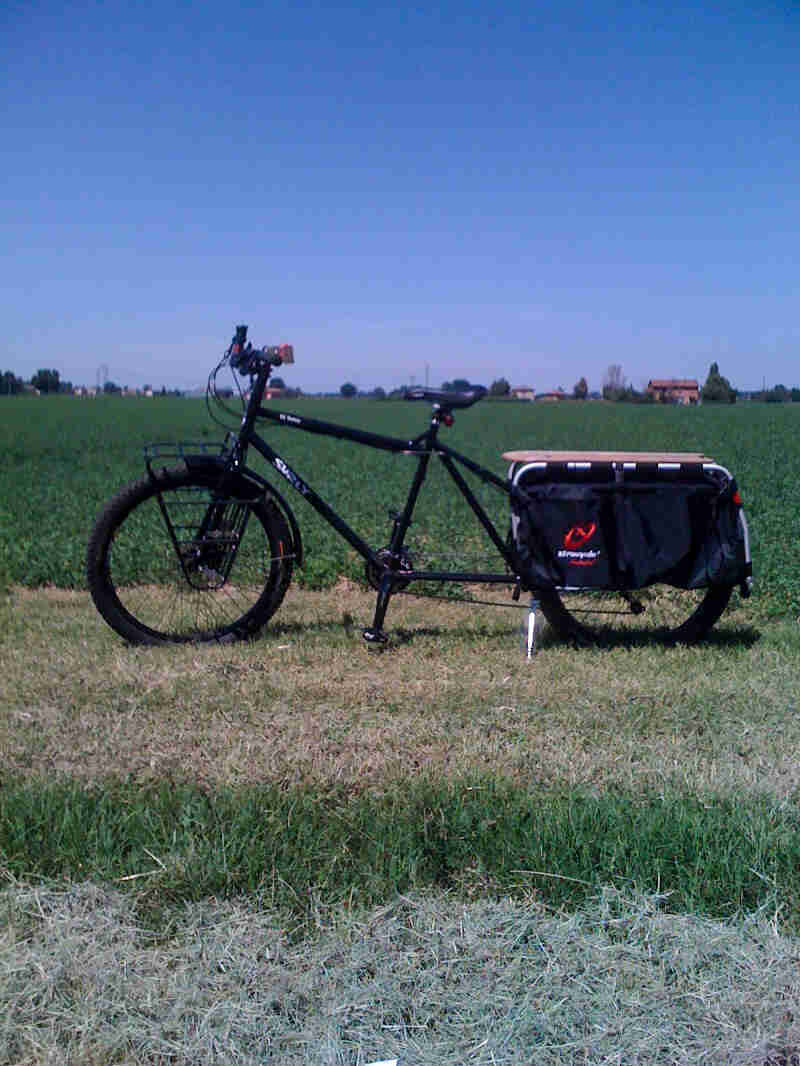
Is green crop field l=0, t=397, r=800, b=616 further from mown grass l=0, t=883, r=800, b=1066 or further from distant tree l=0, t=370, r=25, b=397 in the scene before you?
distant tree l=0, t=370, r=25, b=397

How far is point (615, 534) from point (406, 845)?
8.05ft

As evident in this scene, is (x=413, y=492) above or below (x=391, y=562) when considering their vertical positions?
above

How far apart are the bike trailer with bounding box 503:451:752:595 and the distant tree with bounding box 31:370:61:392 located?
79323 millimetres

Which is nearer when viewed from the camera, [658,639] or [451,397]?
[451,397]

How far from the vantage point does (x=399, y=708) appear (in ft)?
14.2

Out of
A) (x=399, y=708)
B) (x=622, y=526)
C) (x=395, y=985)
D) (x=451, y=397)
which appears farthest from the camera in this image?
(x=451, y=397)

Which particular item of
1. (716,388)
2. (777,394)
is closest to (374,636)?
(716,388)

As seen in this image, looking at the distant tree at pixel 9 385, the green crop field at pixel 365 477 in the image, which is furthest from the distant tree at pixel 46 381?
the green crop field at pixel 365 477

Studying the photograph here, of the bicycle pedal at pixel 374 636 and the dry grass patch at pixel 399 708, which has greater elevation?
the bicycle pedal at pixel 374 636

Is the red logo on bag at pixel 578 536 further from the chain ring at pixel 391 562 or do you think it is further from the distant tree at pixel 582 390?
the distant tree at pixel 582 390

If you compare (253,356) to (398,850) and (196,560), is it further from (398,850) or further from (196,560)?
(398,850)

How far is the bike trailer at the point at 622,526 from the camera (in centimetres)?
505

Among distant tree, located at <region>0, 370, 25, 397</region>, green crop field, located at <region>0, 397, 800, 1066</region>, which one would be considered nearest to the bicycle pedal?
green crop field, located at <region>0, 397, 800, 1066</region>

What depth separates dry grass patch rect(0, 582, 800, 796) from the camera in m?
3.71
